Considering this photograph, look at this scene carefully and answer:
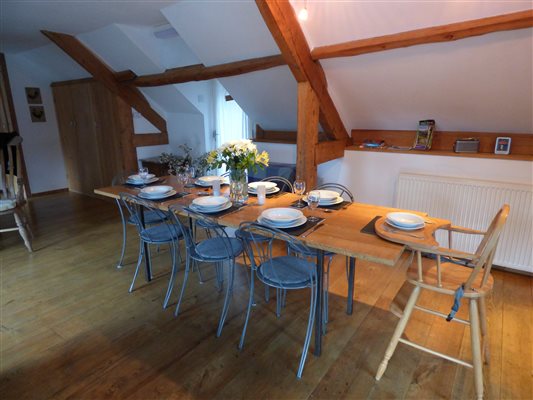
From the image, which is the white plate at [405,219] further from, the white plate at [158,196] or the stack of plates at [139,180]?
the stack of plates at [139,180]

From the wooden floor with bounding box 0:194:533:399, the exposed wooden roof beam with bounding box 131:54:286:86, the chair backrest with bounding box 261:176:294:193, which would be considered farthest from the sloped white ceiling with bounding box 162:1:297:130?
the wooden floor with bounding box 0:194:533:399

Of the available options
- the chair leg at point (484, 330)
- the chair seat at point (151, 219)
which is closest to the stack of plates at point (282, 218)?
the chair leg at point (484, 330)

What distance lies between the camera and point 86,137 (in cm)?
545

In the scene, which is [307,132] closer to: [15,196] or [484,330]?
[484,330]

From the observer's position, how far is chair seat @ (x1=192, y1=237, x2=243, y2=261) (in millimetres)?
2240

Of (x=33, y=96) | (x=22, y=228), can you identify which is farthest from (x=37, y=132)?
(x=22, y=228)

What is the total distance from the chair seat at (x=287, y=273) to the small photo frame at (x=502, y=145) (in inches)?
85.2

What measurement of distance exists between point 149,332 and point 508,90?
3.21 m

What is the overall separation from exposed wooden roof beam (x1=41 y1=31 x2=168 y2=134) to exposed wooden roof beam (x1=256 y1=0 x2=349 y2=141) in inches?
119

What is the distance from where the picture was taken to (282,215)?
200 centimetres

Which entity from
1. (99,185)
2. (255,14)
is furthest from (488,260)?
(99,185)

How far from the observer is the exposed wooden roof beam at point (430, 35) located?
79.8 inches

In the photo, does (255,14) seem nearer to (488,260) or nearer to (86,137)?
(488,260)

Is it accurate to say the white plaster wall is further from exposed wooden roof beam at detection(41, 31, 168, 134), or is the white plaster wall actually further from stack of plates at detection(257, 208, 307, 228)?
stack of plates at detection(257, 208, 307, 228)
